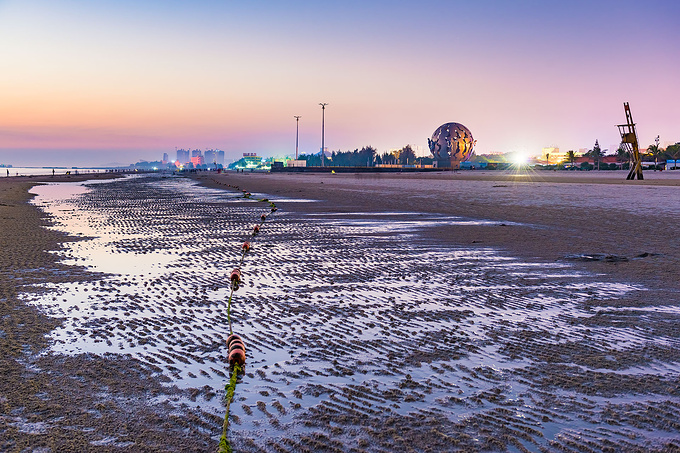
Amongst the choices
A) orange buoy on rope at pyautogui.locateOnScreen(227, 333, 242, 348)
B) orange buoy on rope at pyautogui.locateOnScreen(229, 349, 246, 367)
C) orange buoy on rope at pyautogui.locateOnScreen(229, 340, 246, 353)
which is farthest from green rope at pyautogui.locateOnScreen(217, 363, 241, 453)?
orange buoy on rope at pyautogui.locateOnScreen(227, 333, 242, 348)

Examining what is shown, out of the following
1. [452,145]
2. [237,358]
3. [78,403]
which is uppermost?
[452,145]

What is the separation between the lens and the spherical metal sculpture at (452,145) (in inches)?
7579

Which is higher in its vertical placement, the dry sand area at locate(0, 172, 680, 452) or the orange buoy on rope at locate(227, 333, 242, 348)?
the orange buoy on rope at locate(227, 333, 242, 348)

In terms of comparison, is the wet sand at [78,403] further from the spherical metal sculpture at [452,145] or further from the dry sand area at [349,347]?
the spherical metal sculpture at [452,145]

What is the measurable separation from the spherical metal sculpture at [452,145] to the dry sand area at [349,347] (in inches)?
7160

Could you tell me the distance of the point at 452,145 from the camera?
19250 cm

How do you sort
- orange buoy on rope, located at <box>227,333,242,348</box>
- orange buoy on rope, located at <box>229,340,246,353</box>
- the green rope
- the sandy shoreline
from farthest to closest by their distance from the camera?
the sandy shoreline < orange buoy on rope, located at <box>227,333,242,348</box> < orange buoy on rope, located at <box>229,340,246,353</box> < the green rope

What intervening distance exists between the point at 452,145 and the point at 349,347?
629 ft

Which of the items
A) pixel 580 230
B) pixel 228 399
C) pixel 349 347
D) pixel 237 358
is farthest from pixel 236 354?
pixel 580 230

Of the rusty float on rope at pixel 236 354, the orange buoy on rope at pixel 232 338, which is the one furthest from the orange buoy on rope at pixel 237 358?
the orange buoy on rope at pixel 232 338

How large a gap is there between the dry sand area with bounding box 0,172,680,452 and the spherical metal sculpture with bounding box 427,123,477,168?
182 meters

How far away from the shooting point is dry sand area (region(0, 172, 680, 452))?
14.5ft

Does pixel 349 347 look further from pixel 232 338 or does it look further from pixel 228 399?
pixel 228 399

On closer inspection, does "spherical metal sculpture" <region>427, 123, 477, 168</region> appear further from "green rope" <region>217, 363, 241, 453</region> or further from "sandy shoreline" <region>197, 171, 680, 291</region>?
"green rope" <region>217, 363, 241, 453</region>
